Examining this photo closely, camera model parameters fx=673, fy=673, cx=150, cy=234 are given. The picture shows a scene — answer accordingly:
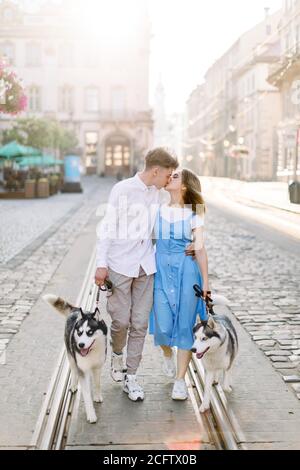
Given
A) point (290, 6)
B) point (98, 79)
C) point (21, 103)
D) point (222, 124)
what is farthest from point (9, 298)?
point (222, 124)

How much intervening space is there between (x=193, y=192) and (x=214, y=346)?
110cm

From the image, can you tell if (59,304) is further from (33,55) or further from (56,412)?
(33,55)

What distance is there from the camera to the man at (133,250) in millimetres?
4629

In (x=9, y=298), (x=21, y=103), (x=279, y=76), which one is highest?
(x=279, y=76)

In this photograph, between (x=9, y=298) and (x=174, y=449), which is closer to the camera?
(x=174, y=449)

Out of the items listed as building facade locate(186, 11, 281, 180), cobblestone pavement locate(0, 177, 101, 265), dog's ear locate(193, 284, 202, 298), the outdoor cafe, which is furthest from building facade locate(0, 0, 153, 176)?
dog's ear locate(193, 284, 202, 298)

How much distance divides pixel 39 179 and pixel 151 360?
84.5ft

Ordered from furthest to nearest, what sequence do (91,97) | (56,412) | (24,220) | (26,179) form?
(91,97)
(26,179)
(24,220)
(56,412)

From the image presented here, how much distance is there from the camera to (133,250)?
475cm

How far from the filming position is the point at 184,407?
15.2ft

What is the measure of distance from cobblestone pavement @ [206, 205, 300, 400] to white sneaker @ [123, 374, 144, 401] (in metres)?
1.15

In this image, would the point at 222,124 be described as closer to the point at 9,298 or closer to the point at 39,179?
the point at 39,179

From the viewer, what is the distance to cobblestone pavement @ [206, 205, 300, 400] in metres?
6.11

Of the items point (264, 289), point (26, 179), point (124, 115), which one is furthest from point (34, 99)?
point (264, 289)
